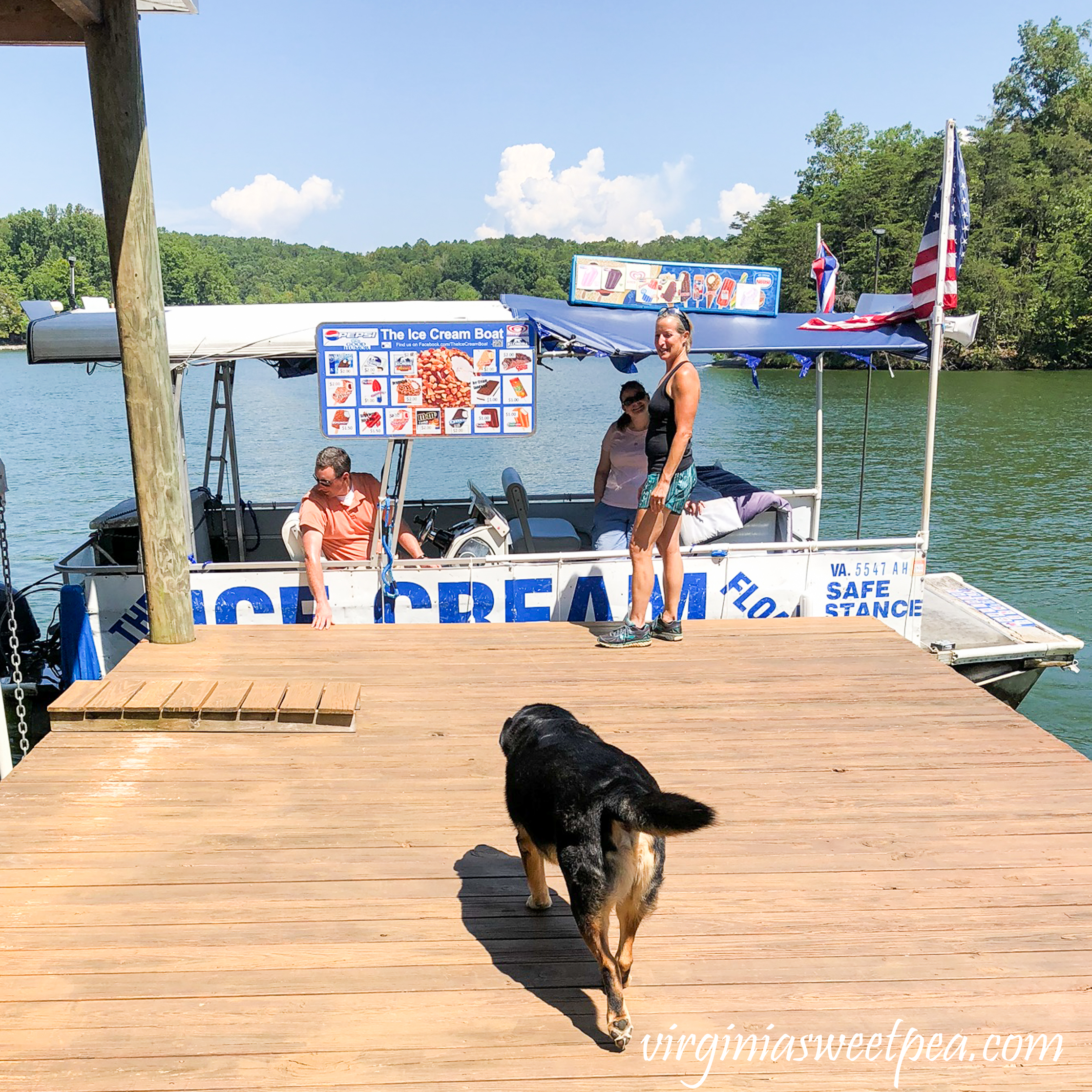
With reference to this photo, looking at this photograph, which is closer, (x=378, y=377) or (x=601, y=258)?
(x=378, y=377)

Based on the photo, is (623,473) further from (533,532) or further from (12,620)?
(12,620)

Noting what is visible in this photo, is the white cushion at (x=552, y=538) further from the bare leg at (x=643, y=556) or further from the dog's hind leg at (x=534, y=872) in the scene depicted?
the dog's hind leg at (x=534, y=872)

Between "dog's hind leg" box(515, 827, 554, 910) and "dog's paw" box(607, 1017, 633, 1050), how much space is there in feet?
2.09

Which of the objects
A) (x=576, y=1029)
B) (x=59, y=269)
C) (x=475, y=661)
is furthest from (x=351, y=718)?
(x=59, y=269)

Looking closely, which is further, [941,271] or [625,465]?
[625,465]

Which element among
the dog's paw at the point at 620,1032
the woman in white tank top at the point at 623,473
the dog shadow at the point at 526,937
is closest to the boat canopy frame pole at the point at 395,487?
the woman in white tank top at the point at 623,473

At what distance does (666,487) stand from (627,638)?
40.1 inches

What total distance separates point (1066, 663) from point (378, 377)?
18.6 feet

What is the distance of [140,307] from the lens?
20.5 ft

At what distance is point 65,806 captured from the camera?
443cm

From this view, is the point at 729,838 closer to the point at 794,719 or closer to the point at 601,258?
the point at 794,719

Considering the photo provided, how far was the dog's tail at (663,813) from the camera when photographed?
2.67 m

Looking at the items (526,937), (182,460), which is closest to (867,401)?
(182,460)

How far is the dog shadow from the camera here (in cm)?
322
